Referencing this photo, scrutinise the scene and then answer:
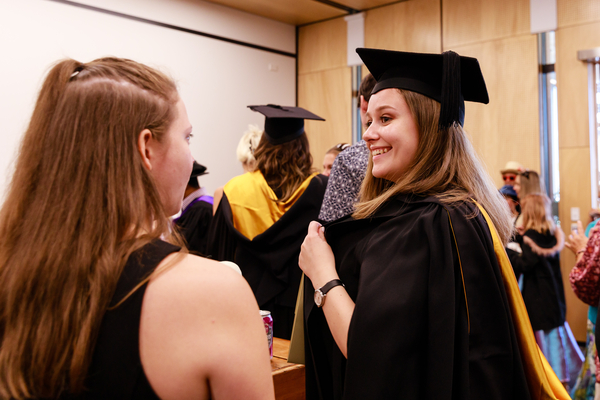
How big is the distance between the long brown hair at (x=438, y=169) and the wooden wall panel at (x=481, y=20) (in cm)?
491

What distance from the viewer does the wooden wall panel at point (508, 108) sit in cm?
557

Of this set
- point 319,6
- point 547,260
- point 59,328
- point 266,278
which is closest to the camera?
point 59,328

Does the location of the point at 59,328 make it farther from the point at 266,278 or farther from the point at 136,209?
the point at 266,278

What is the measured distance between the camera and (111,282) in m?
0.75

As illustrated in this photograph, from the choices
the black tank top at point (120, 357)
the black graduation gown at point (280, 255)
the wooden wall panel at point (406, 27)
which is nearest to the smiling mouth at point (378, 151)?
the black tank top at point (120, 357)

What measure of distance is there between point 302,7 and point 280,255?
5053 mm

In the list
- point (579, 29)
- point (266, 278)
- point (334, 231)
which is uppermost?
point (579, 29)

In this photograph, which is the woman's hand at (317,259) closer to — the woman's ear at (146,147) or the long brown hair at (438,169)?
the long brown hair at (438,169)

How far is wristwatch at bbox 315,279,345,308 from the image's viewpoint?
1.39m

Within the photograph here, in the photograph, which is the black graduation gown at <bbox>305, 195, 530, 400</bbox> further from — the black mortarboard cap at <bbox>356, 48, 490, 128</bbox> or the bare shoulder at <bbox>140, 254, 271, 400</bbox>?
the bare shoulder at <bbox>140, 254, 271, 400</bbox>

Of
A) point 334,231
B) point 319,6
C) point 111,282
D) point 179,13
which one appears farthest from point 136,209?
point 319,6

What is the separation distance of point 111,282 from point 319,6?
672cm

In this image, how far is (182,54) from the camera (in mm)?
6363

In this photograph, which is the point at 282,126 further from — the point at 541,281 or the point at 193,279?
the point at 541,281
